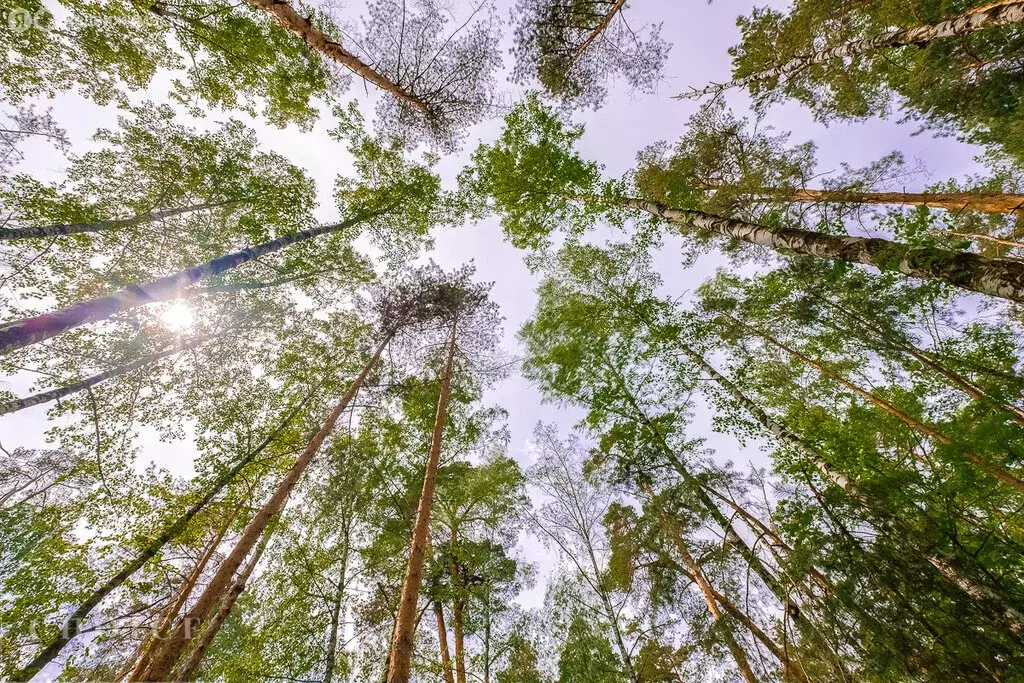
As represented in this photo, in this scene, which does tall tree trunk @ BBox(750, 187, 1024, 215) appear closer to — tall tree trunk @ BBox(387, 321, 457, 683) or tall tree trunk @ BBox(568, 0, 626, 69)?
tall tree trunk @ BBox(568, 0, 626, 69)

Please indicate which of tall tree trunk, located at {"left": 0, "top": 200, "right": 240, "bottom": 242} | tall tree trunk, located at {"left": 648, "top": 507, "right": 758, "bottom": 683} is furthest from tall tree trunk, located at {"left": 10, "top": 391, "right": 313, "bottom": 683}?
tall tree trunk, located at {"left": 648, "top": 507, "right": 758, "bottom": 683}

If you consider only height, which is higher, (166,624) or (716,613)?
(166,624)

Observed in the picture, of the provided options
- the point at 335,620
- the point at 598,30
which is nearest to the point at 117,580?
the point at 335,620

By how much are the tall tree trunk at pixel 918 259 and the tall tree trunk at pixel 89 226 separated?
11.9m

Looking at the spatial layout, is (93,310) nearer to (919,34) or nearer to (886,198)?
(919,34)

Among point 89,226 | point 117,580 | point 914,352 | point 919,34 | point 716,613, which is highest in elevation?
point 89,226

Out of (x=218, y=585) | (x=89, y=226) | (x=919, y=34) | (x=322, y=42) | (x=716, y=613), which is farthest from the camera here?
(x=89, y=226)

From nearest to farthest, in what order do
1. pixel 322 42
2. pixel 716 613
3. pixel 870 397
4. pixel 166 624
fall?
pixel 716 613 → pixel 166 624 → pixel 322 42 → pixel 870 397

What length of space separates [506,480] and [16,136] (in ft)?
44.1

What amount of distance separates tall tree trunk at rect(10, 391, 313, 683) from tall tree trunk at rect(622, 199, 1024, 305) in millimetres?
10766

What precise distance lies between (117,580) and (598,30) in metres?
15.5

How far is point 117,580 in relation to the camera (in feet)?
19.5

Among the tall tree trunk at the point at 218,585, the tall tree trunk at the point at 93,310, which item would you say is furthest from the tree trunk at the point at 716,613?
the tall tree trunk at the point at 93,310

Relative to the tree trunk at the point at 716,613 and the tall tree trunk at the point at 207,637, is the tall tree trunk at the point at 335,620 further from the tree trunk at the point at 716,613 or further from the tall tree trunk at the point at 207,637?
the tree trunk at the point at 716,613
